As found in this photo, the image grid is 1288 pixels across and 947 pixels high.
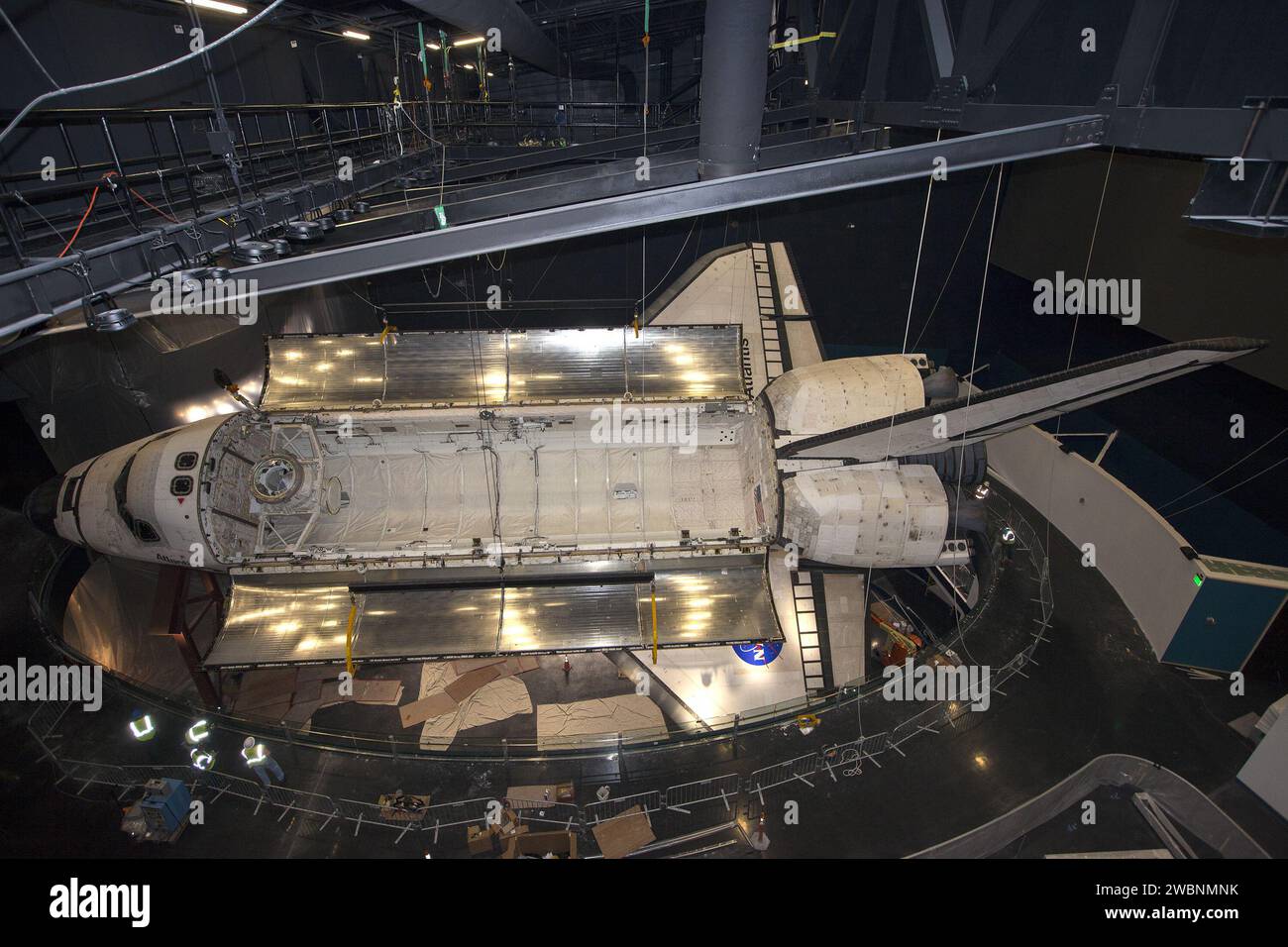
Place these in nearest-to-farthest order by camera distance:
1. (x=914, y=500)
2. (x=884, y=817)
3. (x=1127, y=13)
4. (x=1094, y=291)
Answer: (x=1127, y=13)
(x=884, y=817)
(x=914, y=500)
(x=1094, y=291)

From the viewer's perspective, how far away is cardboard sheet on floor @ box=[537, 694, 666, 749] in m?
10.8

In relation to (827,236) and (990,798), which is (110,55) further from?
(990,798)

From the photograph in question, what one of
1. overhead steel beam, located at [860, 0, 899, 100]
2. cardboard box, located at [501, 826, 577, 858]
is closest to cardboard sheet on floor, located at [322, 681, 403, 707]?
cardboard box, located at [501, 826, 577, 858]

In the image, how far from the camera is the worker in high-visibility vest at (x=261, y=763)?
7.89 metres

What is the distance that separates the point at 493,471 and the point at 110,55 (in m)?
10.9

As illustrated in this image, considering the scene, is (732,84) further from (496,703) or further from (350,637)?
(496,703)

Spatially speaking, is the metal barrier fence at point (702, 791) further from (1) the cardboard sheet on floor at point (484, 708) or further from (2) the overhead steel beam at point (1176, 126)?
(2) the overhead steel beam at point (1176, 126)

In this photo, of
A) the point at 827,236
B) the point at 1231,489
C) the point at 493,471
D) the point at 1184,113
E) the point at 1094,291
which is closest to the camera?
the point at 1184,113

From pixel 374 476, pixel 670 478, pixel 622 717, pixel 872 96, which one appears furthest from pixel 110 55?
pixel 622 717

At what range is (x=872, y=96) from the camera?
1052cm

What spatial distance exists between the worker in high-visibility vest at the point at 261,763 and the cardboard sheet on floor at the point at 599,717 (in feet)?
13.3

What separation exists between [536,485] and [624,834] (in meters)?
6.34

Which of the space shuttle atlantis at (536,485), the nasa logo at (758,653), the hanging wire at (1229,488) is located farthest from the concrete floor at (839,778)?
the hanging wire at (1229,488)

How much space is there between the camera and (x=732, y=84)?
299 inches
